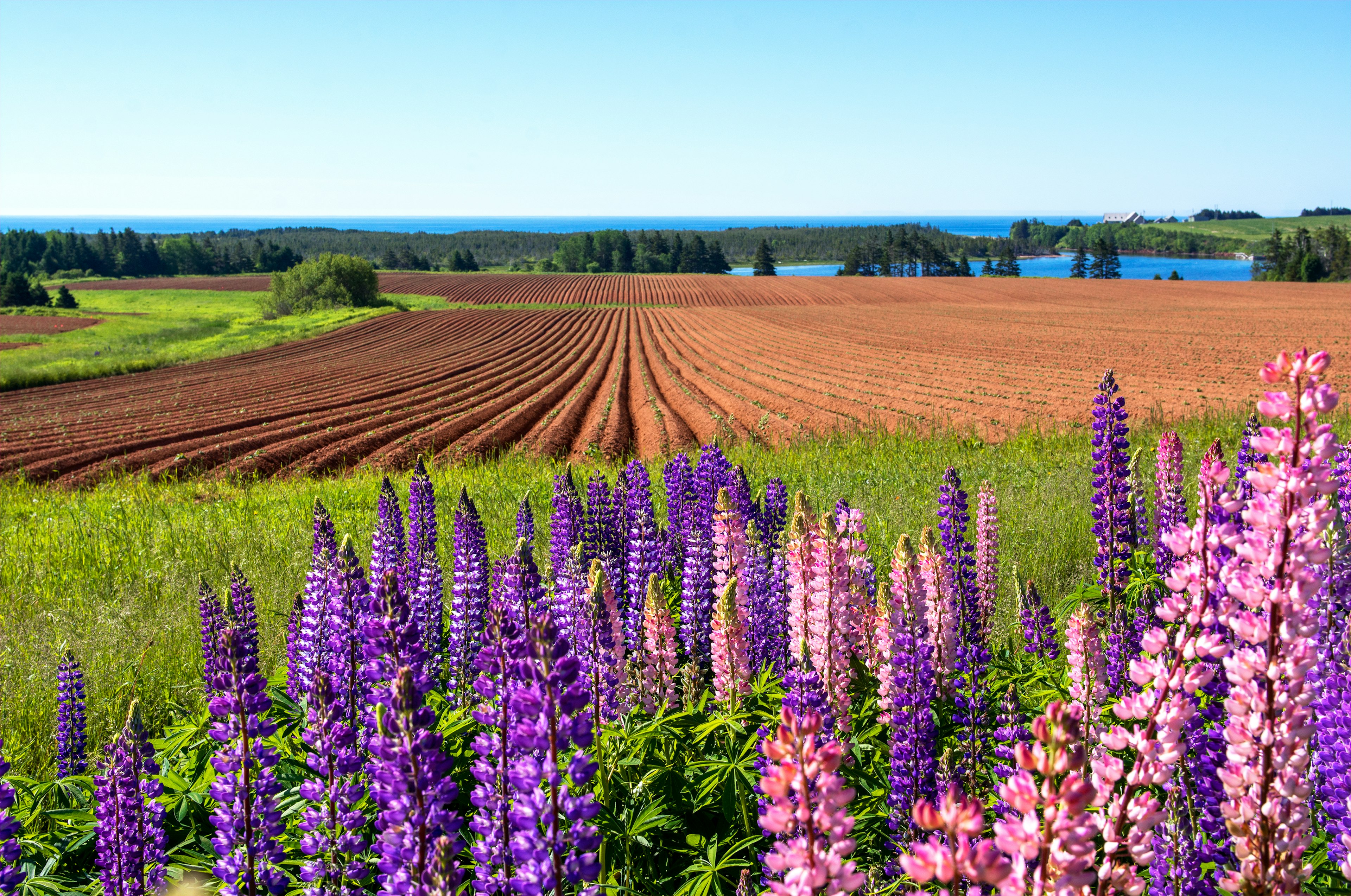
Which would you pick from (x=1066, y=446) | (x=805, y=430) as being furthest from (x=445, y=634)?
(x=805, y=430)

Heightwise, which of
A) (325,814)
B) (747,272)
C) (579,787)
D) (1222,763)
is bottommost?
(325,814)

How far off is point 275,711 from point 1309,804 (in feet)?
14.3

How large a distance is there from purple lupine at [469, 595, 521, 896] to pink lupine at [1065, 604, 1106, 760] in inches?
87.6

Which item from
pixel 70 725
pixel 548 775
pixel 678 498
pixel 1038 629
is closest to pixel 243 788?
pixel 548 775

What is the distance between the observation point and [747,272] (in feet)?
605

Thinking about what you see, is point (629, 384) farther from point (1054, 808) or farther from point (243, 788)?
point (1054, 808)

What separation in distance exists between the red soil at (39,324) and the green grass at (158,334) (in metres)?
1.49

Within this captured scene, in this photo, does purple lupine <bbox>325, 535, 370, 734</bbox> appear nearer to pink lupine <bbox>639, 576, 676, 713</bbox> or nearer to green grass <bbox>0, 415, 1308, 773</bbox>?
pink lupine <bbox>639, 576, 676, 713</bbox>

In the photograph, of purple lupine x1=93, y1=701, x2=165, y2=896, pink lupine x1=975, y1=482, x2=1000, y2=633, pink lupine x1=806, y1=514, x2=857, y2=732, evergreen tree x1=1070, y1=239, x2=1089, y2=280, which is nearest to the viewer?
purple lupine x1=93, y1=701, x2=165, y2=896

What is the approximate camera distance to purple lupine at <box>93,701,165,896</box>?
8.20 feet

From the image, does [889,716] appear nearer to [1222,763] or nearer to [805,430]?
[1222,763]

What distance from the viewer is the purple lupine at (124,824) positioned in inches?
98.4

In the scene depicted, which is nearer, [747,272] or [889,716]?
[889,716]

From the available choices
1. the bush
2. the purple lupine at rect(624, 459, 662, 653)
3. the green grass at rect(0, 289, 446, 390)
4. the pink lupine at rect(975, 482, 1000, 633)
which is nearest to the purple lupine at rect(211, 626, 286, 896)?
the purple lupine at rect(624, 459, 662, 653)
